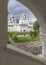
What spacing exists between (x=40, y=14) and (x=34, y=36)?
1.36m

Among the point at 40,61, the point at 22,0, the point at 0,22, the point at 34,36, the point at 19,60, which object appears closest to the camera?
the point at 0,22

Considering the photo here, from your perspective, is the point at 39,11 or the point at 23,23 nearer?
the point at 39,11

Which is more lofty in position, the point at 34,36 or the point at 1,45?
the point at 1,45

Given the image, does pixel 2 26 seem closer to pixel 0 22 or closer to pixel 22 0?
pixel 0 22

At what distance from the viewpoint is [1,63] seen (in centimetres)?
62

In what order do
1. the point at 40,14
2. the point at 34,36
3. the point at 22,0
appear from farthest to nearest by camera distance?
1. the point at 34,36
2. the point at 40,14
3. the point at 22,0

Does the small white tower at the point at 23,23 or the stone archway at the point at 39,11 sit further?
the small white tower at the point at 23,23

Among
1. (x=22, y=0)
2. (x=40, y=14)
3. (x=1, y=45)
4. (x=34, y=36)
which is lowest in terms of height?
(x=34, y=36)

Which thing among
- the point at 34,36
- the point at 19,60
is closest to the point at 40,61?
the point at 19,60

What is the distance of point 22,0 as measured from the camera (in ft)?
4.01

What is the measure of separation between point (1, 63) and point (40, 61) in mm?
267

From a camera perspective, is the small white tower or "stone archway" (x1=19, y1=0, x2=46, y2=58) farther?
the small white tower

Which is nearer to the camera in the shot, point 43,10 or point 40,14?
point 43,10

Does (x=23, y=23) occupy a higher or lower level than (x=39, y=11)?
lower
